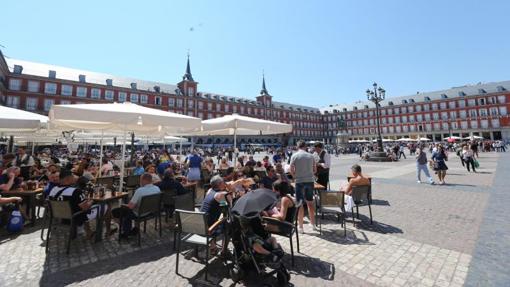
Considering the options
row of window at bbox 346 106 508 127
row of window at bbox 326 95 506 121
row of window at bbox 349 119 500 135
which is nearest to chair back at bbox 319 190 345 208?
row of window at bbox 349 119 500 135

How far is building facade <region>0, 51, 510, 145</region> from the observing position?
37.9m

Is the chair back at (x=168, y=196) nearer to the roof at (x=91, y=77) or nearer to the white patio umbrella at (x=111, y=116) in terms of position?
the white patio umbrella at (x=111, y=116)

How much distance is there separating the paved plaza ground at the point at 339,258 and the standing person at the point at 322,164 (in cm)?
152

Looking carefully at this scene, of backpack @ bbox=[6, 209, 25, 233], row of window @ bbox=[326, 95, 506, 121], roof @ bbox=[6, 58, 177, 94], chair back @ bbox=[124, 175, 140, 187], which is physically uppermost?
roof @ bbox=[6, 58, 177, 94]

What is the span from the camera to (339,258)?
3.60m

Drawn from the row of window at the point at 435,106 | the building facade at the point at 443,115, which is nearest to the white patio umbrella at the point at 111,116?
the building facade at the point at 443,115

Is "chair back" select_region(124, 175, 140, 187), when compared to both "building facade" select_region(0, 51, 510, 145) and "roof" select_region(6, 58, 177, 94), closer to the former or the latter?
"building facade" select_region(0, 51, 510, 145)

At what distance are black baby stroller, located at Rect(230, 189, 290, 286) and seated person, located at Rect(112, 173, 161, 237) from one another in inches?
83.0

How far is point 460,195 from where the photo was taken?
294 inches

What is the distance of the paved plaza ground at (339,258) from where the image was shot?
3023 mm

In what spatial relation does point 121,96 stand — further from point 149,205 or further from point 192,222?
point 192,222

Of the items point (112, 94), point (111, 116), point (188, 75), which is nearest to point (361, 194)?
point (111, 116)

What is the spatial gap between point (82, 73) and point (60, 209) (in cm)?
5240

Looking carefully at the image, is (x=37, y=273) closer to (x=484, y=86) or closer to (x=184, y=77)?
(x=184, y=77)
